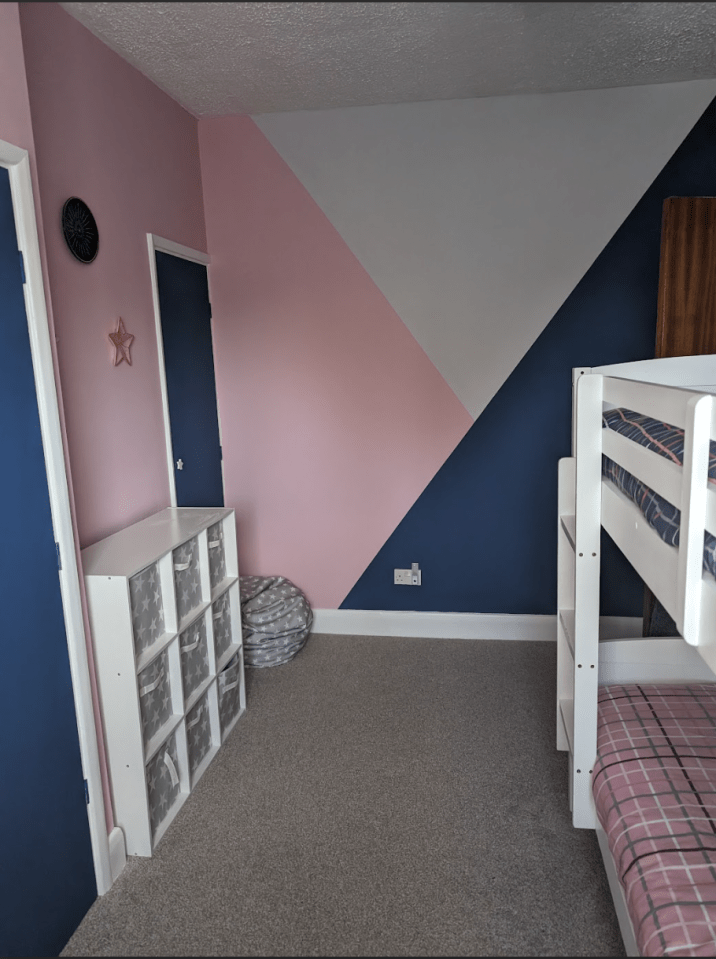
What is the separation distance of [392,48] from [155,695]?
2.42m

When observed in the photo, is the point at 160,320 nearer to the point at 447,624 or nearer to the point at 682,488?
the point at 447,624

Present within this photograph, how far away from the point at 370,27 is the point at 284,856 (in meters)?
2.68

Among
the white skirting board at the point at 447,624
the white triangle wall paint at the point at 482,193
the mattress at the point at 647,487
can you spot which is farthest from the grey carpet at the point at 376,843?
the white triangle wall paint at the point at 482,193

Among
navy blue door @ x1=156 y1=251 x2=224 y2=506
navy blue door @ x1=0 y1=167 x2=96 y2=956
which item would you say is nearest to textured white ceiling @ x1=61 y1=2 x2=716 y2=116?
navy blue door @ x1=156 y1=251 x2=224 y2=506

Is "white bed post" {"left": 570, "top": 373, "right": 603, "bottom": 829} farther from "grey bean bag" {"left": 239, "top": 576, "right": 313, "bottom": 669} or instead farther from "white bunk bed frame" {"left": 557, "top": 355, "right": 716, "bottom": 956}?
"grey bean bag" {"left": 239, "top": 576, "right": 313, "bottom": 669}

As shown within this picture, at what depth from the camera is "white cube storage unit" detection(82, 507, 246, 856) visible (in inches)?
82.4

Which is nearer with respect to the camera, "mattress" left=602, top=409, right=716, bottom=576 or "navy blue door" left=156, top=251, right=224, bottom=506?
"mattress" left=602, top=409, right=716, bottom=576

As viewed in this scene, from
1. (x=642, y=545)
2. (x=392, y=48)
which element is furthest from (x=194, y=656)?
(x=392, y=48)

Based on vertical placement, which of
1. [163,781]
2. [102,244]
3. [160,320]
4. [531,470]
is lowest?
[163,781]

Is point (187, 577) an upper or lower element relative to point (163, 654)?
upper

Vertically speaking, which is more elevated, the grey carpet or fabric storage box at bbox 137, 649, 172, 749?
fabric storage box at bbox 137, 649, 172, 749

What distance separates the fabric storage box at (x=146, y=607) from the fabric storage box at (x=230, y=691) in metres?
0.52

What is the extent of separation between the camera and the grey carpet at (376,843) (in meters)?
1.84

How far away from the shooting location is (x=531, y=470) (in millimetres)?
3545
